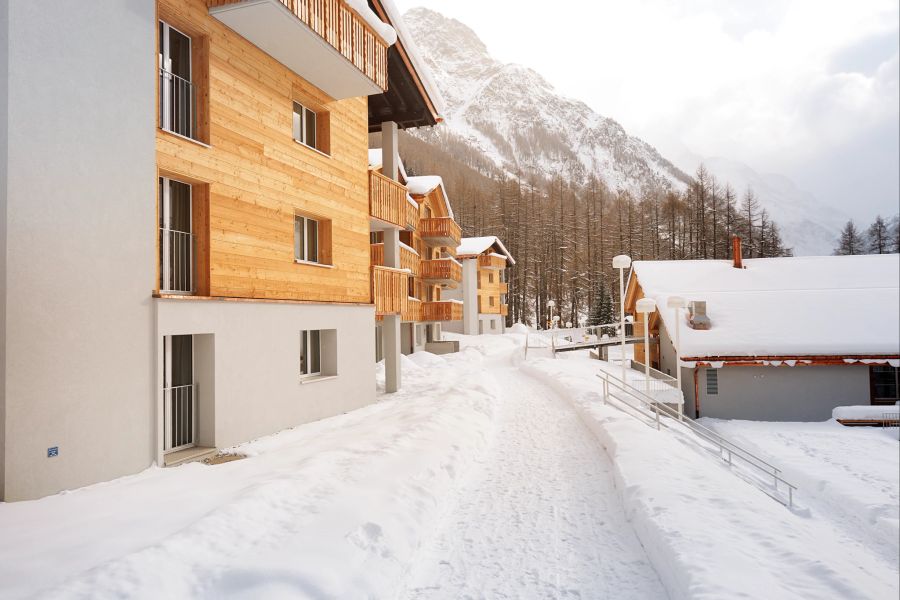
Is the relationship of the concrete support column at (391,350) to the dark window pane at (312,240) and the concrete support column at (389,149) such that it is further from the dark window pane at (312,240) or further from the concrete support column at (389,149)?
the concrete support column at (389,149)

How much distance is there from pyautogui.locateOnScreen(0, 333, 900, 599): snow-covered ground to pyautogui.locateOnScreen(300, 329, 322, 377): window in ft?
7.54

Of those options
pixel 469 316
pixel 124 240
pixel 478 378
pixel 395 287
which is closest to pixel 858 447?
pixel 478 378

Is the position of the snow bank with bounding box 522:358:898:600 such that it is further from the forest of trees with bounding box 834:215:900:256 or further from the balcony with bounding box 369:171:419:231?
the balcony with bounding box 369:171:419:231

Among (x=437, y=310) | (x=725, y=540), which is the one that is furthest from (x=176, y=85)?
(x=437, y=310)

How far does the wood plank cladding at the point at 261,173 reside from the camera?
8516 mm

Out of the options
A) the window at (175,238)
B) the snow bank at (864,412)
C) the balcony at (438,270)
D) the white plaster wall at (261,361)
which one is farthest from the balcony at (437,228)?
the window at (175,238)

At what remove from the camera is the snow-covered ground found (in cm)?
402

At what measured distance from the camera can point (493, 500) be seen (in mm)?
6664

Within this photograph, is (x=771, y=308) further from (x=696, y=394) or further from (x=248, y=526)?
(x=248, y=526)

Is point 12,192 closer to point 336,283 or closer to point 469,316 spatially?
point 336,283

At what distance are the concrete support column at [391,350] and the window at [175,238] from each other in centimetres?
800

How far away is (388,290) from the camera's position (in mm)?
14914

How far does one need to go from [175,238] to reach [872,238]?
9767 millimetres

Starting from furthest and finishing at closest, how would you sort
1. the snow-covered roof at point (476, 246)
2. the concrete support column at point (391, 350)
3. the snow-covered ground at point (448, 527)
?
the snow-covered roof at point (476, 246), the concrete support column at point (391, 350), the snow-covered ground at point (448, 527)
